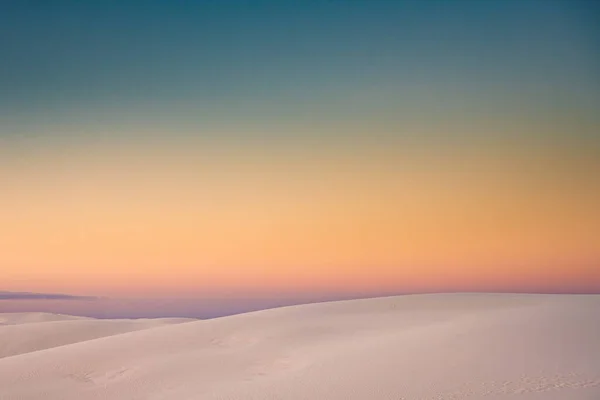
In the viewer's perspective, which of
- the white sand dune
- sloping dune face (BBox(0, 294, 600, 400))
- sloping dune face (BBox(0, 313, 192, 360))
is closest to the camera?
sloping dune face (BBox(0, 294, 600, 400))

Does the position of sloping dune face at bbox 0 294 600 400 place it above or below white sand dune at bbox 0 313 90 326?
below

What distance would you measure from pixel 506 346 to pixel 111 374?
11.2 metres

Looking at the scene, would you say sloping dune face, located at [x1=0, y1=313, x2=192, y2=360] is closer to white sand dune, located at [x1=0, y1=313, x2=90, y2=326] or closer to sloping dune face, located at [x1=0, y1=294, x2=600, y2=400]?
sloping dune face, located at [x1=0, y1=294, x2=600, y2=400]

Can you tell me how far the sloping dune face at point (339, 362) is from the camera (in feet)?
40.9

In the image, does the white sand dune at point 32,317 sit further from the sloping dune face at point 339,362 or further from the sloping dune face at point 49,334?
the sloping dune face at point 339,362

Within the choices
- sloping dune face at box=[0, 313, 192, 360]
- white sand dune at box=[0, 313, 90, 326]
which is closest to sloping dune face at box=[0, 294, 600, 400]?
sloping dune face at box=[0, 313, 192, 360]

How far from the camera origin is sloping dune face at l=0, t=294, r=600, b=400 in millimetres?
12469

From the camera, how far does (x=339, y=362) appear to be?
15.5 m

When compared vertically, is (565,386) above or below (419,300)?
below

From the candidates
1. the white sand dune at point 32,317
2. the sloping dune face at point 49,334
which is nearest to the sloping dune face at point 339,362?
the sloping dune face at point 49,334

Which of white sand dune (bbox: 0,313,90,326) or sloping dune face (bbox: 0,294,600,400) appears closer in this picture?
sloping dune face (bbox: 0,294,600,400)

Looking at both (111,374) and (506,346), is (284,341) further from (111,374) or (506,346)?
(506,346)

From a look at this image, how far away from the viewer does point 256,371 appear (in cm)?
1623

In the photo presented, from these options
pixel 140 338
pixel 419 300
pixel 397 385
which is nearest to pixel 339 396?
pixel 397 385
